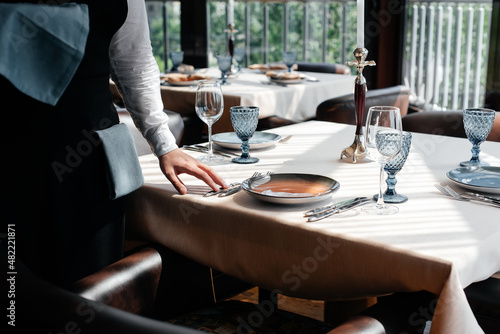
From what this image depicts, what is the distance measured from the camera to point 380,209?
4.11ft

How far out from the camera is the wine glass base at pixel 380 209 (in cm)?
123

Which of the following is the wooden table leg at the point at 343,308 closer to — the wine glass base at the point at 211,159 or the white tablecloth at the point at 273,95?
the wine glass base at the point at 211,159

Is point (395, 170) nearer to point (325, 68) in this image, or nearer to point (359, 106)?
point (359, 106)

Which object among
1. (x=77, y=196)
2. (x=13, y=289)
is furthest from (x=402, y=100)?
(x=13, y=289)

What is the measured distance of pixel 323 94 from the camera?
134 inches

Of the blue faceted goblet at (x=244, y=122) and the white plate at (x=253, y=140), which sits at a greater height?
the blue faceted goblet at (x=244, y=122)

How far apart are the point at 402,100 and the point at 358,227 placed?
2.26 metres

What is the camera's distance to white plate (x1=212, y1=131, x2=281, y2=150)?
1807 mm

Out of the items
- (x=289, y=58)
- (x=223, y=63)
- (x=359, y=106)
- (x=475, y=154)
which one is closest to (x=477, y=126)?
(x=475, y=154)

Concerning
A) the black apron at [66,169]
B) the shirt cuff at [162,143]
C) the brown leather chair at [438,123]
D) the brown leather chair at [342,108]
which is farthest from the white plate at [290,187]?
the brown leather chair at [342,108]

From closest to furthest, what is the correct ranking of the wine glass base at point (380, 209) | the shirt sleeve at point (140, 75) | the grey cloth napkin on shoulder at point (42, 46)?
the grey cloth napkin on shoulder at point (42, 46) < the wine glass base at point (380, 209) < the shirt sleeve at point (140, 75)

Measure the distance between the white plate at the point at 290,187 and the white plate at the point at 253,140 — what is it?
0.40 metres

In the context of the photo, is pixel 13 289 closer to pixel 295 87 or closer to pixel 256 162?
pixel 256 162

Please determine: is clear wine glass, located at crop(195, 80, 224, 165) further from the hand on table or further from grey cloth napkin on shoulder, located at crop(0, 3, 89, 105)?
grey cloth napkin on shoulder, located at crop(0, 3, 89, 105)
